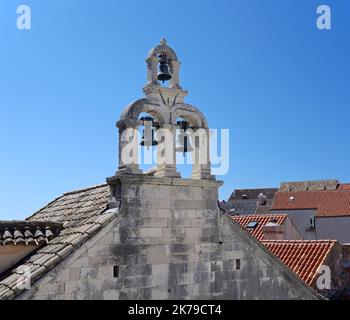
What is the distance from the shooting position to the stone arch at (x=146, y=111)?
24.9 ft

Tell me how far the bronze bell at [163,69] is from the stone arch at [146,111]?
727mm

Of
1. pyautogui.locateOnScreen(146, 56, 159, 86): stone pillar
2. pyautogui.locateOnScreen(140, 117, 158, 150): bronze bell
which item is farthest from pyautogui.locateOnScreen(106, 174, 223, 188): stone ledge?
pyautogui.locateOnScreen(146, 56, 159, 86): stone pillar

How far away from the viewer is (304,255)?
504 inches

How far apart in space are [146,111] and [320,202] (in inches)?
1343

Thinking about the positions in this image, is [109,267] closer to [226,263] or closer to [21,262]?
[21,262]

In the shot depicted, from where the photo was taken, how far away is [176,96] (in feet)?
27.1

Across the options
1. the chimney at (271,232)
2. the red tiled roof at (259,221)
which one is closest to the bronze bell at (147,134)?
the chimney at (271,232)

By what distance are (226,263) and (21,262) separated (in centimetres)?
371

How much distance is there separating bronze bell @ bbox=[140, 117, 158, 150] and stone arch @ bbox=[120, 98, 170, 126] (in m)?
0.15

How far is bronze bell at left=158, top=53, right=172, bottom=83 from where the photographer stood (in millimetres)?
8352

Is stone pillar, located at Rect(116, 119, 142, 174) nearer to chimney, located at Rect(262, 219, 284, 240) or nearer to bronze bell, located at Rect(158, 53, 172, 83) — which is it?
bronze bell, located at Rect(158, 53, 172, 83)

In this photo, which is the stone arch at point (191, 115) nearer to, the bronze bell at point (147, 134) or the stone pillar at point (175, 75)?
the stone pillar at point (175, 75)
